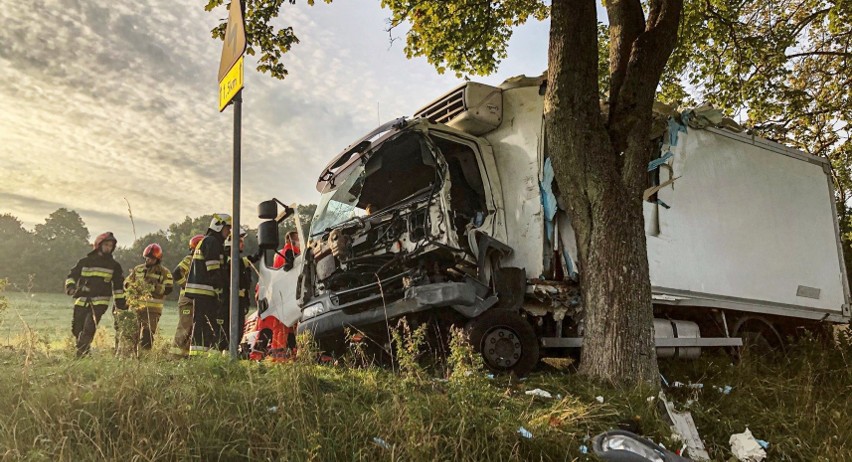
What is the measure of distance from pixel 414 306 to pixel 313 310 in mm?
1137

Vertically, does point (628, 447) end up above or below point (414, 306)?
below

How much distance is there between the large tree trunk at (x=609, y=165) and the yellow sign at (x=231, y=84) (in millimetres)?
2607

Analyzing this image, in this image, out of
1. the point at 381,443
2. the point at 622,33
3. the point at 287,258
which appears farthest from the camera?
the point at 287,258

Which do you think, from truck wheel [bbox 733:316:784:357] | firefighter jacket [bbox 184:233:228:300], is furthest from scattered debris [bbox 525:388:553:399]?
firefighter jacket [bbox 184:233:228:300]

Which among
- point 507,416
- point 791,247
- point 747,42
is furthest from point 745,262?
point 507,416

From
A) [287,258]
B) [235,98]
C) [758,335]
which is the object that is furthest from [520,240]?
[758,335]

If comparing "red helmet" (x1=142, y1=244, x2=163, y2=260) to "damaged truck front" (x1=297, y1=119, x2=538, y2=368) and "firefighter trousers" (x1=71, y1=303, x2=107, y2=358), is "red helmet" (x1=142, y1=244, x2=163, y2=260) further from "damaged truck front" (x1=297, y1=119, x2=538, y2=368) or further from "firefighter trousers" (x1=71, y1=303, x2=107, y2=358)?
"damaged truck front" (x1=297, y1=119, x2=538, y2=368)

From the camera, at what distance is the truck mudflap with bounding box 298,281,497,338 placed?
16.0 ft

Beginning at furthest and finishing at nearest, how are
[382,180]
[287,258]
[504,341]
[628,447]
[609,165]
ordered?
[287,258], [382,180], [504,341], [609,165], [628,447]

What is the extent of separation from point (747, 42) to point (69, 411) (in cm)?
998

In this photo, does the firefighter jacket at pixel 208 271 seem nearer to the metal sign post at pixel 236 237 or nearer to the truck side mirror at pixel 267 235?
the truck side mirror at pixel 267 235

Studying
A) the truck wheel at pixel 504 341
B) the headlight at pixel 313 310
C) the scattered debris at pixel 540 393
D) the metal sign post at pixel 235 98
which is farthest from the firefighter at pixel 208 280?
the scattered debris at pixel 540 393

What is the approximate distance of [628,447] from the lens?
3.09m

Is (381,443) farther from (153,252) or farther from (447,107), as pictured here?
(153,252)
